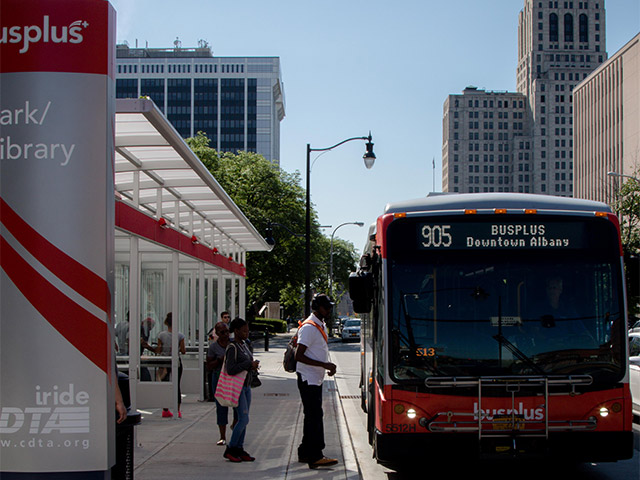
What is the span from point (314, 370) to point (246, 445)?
241 centimetres

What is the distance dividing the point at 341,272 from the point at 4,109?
8553cm

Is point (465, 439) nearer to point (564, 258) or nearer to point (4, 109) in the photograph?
point (564, 258)

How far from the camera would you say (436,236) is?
304 inches

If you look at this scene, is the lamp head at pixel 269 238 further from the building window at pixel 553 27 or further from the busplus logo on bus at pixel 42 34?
the building window at pixel 553 27

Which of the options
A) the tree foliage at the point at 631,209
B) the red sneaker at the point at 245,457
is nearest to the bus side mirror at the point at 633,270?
the red sneaker at the point at 245,457

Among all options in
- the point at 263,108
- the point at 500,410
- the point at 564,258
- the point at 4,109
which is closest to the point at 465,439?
the point at 500,410

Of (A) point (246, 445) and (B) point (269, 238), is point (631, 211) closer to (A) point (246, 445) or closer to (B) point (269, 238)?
(B) point (269, 238)

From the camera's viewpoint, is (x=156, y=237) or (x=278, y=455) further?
(x=156, y=237)

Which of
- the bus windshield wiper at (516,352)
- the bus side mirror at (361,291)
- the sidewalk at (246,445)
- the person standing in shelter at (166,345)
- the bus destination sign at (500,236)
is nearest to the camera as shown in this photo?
the bus windshield wiper at (516,352)

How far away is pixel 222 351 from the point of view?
423 inches

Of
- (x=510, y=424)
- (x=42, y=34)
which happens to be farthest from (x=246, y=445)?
(x=42, y=34)

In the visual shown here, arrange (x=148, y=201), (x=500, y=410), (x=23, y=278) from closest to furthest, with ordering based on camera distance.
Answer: (x=23, y=278)
(x=500, y=410)
(x=148, y=201)

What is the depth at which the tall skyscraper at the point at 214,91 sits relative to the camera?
160750mm

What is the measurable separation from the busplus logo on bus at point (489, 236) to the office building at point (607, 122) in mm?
90715
